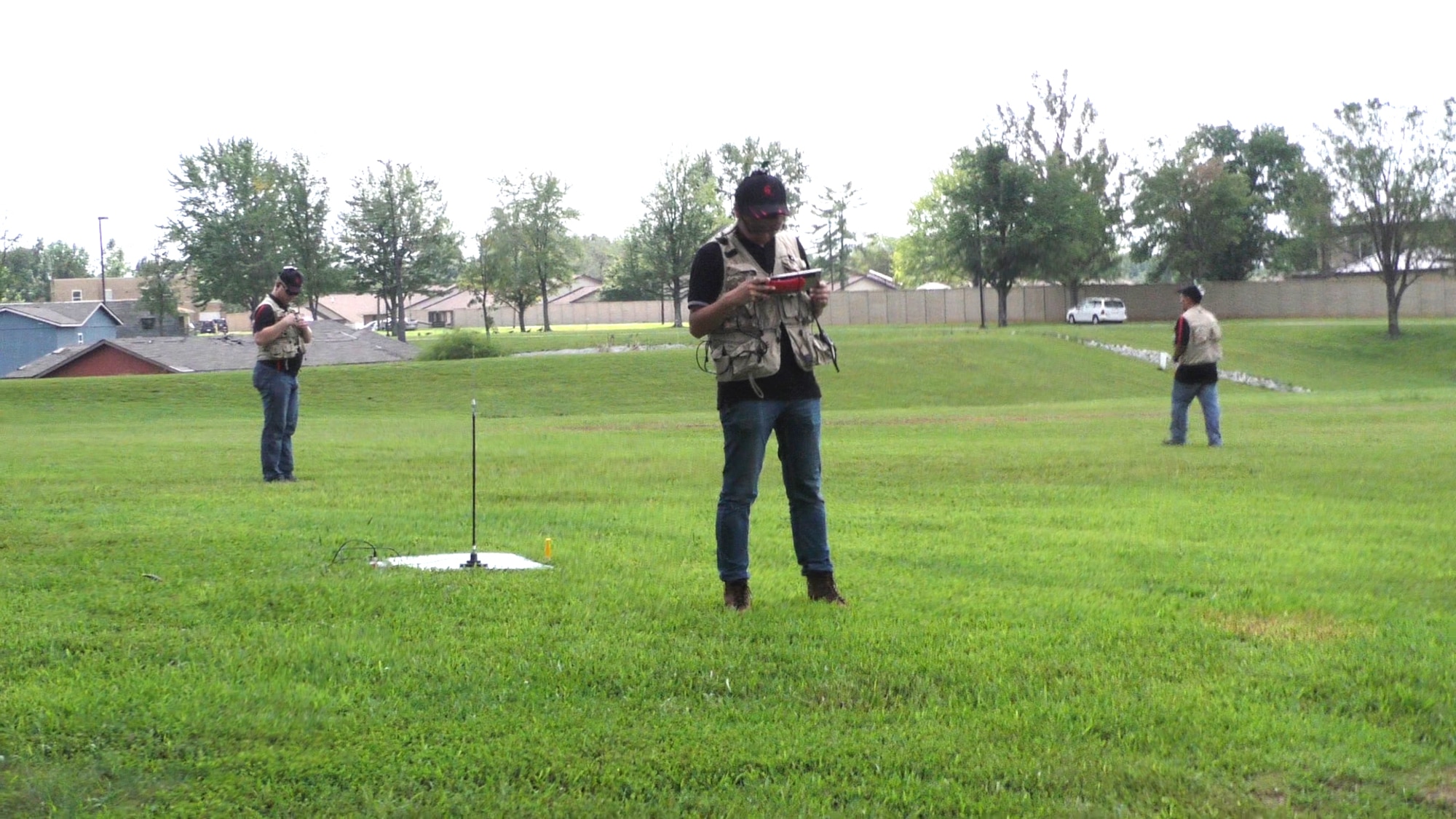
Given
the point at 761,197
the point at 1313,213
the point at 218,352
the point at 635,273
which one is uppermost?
the point at 1313,213

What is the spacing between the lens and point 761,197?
244 inches

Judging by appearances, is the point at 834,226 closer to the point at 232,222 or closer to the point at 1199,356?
the point at 232,222

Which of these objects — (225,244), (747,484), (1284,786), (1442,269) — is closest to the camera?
(1284,786)

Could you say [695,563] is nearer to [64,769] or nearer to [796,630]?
[796,630]

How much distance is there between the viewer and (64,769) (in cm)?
412

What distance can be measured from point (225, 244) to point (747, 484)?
81.1m

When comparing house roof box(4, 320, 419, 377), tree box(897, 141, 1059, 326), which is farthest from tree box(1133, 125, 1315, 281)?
house roof box(4, 320, 419, 377)

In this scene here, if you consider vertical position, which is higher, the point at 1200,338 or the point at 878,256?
the point at 878,256

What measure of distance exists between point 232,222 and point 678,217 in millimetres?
27569

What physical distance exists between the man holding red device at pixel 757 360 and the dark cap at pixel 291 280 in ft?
23.4

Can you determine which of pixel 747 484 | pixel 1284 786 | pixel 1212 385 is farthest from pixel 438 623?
pixel 1212 385

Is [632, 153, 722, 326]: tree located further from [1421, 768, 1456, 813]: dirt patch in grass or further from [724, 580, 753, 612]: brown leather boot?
[1421, 768, 1456, 813]: dirt patch in grass

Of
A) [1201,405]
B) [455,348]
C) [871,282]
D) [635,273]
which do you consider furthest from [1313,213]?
[871,282]

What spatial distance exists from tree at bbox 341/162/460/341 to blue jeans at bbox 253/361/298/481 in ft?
220
